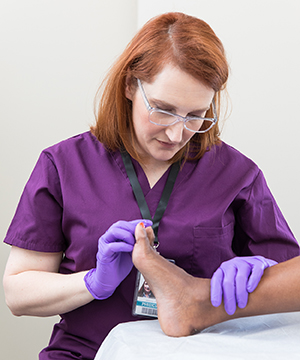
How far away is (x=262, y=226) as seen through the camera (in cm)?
145

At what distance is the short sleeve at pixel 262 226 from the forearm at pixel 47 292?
0.54 m

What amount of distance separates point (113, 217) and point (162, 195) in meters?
0.16

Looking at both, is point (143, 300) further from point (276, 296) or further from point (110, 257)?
point (276, 296)

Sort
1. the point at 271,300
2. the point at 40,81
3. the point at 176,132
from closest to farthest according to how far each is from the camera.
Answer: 1. the point at 271,300
2. the point at 176,132
3. the point at 40,81

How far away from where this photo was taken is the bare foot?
3.69ft

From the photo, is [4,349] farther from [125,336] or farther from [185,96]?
[185,96]

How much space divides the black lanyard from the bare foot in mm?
147

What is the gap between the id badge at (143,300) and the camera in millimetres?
1266

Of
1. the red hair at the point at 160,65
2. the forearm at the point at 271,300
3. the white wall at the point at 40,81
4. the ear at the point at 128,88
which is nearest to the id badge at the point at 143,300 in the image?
the forearm at the point at 271,300

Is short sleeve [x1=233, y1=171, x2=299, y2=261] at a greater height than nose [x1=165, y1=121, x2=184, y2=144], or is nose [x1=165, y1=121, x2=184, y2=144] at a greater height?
nose [x1=165, y1=121, x2=184, y2=144]

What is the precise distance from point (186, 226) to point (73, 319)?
422mm

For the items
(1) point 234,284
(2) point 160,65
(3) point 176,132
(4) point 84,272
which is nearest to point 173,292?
(1) point 234,284

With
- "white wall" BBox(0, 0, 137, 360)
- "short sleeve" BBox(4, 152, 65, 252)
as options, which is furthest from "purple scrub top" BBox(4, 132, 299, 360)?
"white wall" BBox(0, 0, 137, 360)

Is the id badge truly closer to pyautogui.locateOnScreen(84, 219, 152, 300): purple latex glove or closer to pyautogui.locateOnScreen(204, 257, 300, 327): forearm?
pyautogui.locateOnScreen(84, 219, 152, 300): purple latex glove
